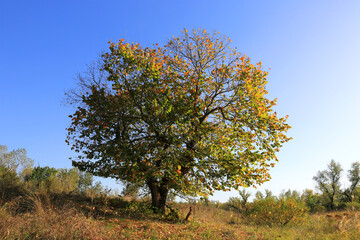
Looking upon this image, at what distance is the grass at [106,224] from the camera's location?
843 centimetres

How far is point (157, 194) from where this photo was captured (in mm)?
15875

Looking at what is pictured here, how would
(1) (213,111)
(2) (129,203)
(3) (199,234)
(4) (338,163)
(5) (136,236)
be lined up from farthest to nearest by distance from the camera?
(4) (338,163) < (2) (129,203) < (1) (213,111) < (3) (199,234) < (5) (136,236)

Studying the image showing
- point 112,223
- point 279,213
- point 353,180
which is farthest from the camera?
point 353,180

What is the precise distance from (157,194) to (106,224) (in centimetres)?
498

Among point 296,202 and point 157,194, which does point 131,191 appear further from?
point 296,202

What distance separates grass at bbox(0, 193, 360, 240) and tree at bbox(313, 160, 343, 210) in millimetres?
30398

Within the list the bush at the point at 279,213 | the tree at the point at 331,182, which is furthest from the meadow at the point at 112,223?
the tree at the point at 331,182

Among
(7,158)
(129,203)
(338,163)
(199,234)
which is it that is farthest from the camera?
(338,163)

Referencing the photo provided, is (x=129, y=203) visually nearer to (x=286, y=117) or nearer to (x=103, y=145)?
(x=103, y=145)

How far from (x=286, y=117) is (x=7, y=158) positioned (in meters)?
39.6

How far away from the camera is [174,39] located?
52.7 ft

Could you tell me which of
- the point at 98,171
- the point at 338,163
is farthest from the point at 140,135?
the point at 338,163

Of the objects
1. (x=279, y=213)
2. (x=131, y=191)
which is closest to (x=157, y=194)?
(x=131, y=191)

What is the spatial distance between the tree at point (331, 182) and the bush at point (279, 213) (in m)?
29.7
